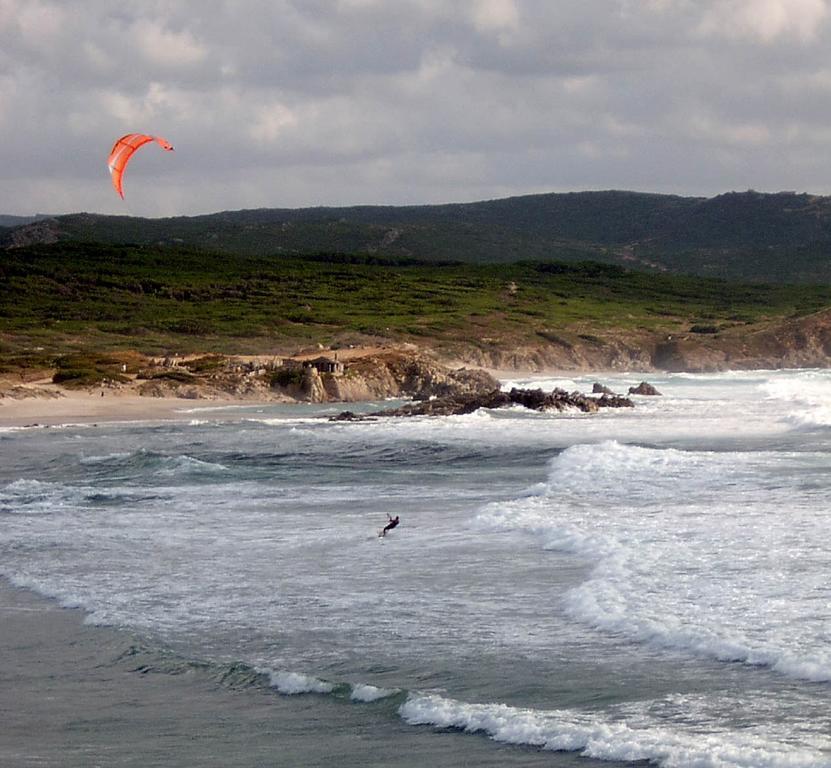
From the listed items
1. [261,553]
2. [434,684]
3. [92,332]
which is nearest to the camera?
[434,684]

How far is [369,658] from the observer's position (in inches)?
471

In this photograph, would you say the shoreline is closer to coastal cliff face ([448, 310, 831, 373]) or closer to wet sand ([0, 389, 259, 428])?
wet sand ([0, 389, 259, 428])

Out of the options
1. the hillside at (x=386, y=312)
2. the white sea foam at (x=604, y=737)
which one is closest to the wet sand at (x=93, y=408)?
the hillside at (x=386, y=312)

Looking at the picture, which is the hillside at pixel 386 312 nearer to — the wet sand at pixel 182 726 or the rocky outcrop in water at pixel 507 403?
the rocky outcrop in water at pixel 507 403

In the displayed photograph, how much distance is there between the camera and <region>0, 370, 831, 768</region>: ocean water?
33.4ft

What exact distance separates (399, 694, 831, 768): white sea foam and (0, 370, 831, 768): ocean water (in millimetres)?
20

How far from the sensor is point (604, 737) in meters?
9.41

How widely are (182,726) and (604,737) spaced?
126 inches

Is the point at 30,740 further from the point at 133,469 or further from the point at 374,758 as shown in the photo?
the point at 133,469

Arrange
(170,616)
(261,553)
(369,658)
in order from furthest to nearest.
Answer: (261,553), (170,616), (369,658)

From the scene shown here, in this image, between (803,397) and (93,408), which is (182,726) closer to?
(93,408)

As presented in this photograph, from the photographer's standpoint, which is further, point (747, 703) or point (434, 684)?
point (434, 684)

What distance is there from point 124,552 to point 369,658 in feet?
22.6

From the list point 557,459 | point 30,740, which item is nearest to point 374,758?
point 30,740
